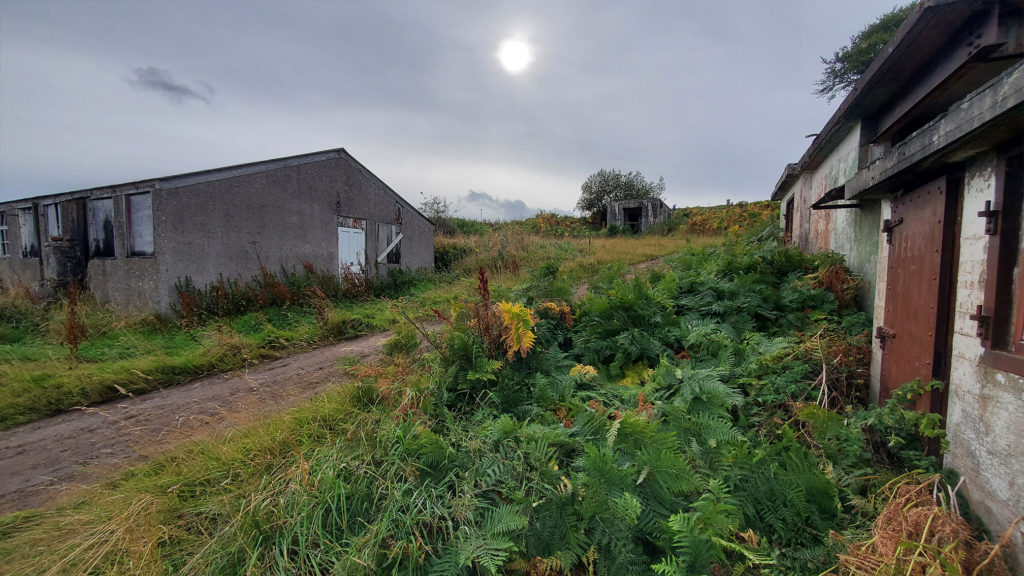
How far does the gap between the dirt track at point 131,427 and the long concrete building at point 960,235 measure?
15.5ft

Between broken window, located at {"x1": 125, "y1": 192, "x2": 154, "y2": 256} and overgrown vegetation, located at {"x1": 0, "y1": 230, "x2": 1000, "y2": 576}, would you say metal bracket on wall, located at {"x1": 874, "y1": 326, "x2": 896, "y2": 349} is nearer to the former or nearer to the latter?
overgrown vegetation, located at {"x1": 0, "y1": 230, "x2": 1000, "y2": 576}

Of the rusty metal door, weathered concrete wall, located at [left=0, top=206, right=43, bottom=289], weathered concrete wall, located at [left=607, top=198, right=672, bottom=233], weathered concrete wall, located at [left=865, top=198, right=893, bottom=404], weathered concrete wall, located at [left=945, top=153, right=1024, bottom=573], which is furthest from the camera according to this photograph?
weathered concrete wall, located at [left=607, top=198, right=672, bottom=233]

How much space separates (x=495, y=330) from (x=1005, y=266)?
3219 mm

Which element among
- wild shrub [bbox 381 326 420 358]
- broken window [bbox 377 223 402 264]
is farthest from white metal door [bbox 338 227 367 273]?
wild shrub [bbox 381 326 420 358]

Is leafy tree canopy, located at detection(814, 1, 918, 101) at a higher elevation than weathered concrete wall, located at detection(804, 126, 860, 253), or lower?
higher

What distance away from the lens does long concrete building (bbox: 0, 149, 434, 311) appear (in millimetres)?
7801

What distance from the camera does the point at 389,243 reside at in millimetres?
12398

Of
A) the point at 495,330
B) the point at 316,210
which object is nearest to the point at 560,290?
the point at 495,330

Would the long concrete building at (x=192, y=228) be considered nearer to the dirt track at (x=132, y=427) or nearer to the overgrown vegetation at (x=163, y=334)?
the overgrown vegetation at (x=163, y=334)

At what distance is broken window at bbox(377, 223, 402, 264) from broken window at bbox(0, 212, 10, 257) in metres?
10.5

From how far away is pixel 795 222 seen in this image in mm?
9727

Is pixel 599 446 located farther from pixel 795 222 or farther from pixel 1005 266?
pixel 795 222

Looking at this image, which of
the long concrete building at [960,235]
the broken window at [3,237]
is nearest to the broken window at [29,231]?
the broken window at [3,237]

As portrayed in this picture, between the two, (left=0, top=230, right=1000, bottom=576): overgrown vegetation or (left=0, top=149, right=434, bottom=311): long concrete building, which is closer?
(left=0, top=230, right=1000, bottom=576): overgrown vegetation
